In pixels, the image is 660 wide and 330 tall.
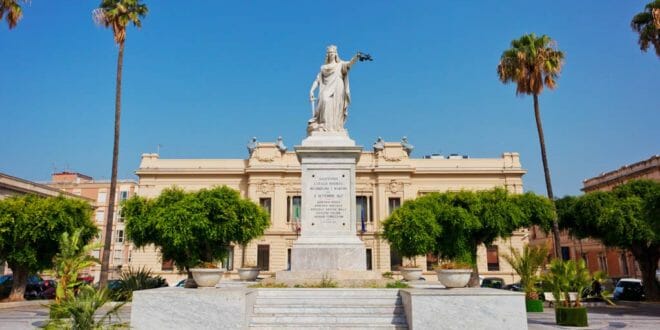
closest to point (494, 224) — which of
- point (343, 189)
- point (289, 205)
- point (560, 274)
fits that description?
point (560, 274)

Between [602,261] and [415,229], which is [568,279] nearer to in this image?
[415,229]

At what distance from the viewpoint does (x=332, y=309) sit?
9.79 m

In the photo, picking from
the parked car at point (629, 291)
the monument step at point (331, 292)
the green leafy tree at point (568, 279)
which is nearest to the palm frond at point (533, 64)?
the parked car at point (629, 291)

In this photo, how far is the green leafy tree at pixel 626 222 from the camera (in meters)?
24.0

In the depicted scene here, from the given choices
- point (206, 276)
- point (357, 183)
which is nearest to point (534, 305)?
point (206, 276)

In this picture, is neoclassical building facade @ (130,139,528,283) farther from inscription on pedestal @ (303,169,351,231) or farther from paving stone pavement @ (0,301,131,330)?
inscription on pedestal @ (303,169,351,231)

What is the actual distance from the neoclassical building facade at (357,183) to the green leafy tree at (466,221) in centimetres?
1773

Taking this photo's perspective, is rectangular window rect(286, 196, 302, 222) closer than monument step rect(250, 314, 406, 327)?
No

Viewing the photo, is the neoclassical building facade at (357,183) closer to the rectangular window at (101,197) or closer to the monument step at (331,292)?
the rectangular window at (101,197)

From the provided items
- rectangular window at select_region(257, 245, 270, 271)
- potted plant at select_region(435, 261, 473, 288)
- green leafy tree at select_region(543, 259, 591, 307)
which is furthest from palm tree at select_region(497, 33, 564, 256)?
rectangular window at select_region(257, 245, 270, 271)

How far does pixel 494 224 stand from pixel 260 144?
93.8ft

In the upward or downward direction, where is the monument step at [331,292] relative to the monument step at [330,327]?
upward

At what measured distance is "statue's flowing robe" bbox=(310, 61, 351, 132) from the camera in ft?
47.8

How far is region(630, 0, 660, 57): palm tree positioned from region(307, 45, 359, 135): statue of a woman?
1634 cm
